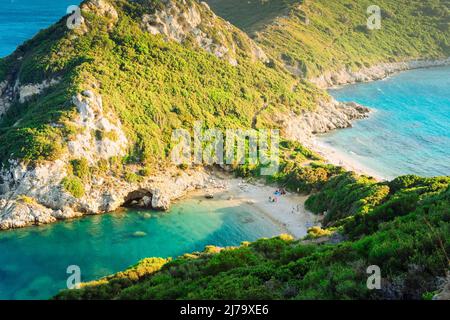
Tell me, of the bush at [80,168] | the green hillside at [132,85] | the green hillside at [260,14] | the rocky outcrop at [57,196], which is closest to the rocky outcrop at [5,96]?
the green hillside at [132,85]

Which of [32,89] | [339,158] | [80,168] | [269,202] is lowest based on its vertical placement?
[269,202]

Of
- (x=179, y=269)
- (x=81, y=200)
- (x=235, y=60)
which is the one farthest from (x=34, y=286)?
(x=235, y=60)

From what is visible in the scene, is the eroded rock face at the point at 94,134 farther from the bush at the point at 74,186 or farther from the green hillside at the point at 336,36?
the green hillside at the point at 336,36

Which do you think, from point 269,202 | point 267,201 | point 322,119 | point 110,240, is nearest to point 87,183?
point 110,240

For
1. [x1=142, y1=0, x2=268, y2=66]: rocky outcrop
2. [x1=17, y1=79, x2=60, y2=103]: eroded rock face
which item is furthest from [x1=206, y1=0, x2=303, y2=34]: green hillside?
[x1=17, y1=79, x2=60, y2=103]: eroded rock face

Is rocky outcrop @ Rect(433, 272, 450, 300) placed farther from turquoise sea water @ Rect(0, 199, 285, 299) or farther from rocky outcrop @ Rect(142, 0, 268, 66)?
rocky outcrop @ Rect(142, 0, 268, 66)

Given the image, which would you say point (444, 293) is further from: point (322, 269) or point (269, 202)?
point (269, 202)
